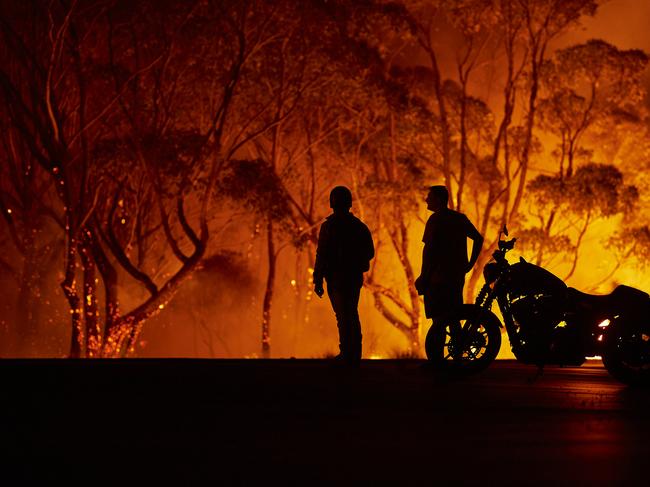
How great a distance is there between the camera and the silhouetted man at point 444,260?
34.1 feet

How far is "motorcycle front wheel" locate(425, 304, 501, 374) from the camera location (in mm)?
9812

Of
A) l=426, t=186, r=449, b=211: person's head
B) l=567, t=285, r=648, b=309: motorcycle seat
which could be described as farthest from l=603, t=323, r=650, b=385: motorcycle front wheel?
l=426, t=186, r=449, b=211: person's head

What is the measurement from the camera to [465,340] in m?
9.94

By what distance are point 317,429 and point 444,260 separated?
4598 millimetres

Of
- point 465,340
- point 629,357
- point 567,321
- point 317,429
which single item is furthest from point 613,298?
point 317,429

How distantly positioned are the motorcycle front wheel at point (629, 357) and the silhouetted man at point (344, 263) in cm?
274

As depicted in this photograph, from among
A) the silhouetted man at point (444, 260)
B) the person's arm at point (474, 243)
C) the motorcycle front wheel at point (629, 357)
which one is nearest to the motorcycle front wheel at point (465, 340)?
the silhouetted man at point (444, 260)

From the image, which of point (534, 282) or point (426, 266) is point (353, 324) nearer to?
point (426, 266)

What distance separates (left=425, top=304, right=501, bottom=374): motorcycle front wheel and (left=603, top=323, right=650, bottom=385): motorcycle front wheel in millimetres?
964

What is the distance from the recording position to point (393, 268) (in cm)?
3928

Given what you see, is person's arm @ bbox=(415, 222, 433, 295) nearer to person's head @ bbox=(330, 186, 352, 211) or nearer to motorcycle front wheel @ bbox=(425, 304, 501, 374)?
motorcycle front wheel @ bbox=(425, 304, 501, 374)

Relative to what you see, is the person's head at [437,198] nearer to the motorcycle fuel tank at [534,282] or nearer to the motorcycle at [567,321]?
the motorcycle at [567,321]

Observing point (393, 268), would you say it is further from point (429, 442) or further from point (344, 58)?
point (429, 442)

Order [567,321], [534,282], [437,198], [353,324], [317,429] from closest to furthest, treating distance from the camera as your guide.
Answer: [317,429]
[567,321]
[534,282]
[437,198]
[353,324]
